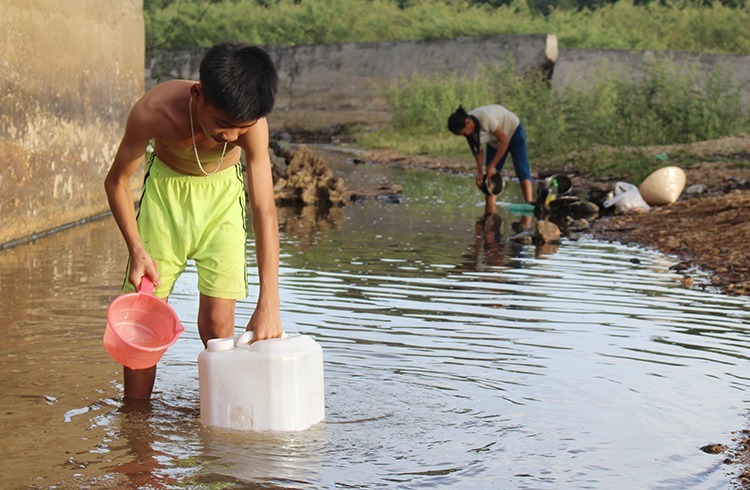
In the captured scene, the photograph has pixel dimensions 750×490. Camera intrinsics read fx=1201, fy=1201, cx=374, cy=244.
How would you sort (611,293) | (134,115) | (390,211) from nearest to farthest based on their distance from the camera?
(134,115) < (611,293) < (390,211)

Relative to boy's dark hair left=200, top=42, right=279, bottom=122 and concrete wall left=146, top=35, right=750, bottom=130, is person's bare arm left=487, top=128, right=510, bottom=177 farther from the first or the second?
concrete wall left=146, top=35, right=750, bottom=130

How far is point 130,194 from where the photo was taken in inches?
179

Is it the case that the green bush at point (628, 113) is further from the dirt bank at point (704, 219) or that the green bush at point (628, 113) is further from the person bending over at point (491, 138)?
the person bending over at point (491, 138)

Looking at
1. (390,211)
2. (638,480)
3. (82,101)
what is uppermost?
(82,101)

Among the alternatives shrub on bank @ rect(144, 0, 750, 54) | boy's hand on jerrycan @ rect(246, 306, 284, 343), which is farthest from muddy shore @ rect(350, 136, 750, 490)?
shrub on bank @ rect(144, 0, 750, 54)

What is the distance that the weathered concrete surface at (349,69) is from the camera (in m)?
29.1

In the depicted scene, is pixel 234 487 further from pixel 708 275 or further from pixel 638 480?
pixel 708 275

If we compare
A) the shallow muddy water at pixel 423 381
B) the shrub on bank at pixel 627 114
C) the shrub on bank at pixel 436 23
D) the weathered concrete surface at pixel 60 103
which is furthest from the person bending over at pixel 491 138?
the shrub on bank at pixel 436 23

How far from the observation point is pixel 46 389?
16.7 ft

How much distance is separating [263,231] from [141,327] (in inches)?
23.6

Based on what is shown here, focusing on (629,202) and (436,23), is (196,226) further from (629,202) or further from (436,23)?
(436,23)

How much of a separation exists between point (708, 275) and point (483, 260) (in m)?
1.74

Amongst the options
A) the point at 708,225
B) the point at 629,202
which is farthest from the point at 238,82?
the point at 629,202

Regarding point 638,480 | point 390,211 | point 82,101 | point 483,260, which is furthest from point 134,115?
point 390,211
